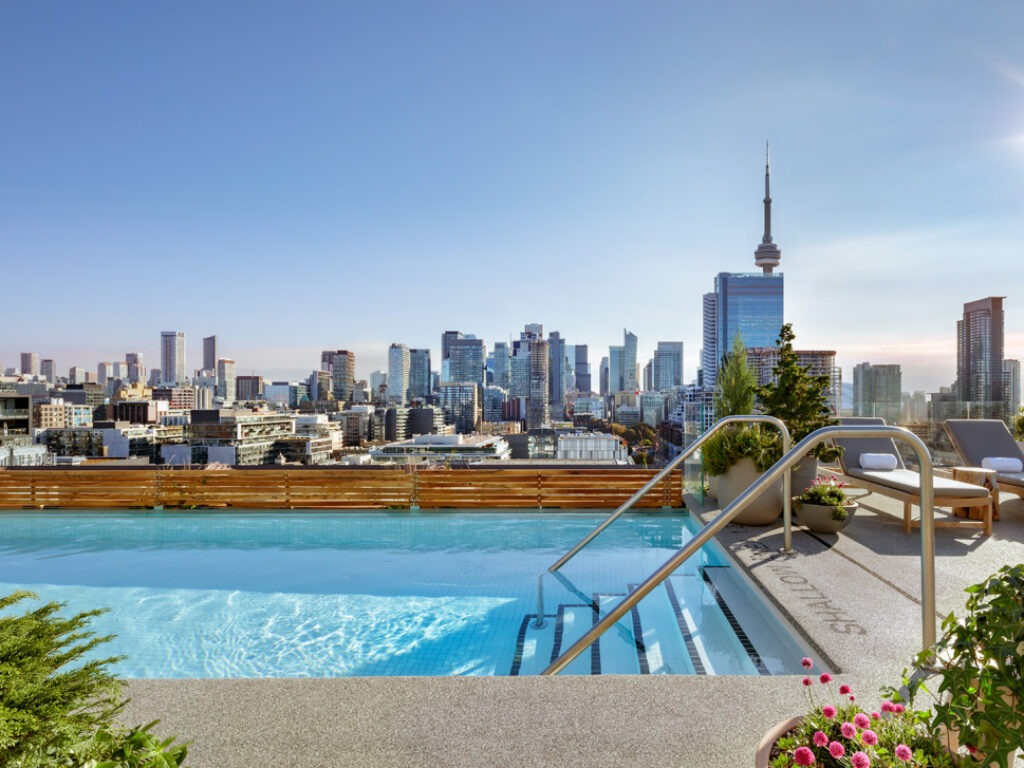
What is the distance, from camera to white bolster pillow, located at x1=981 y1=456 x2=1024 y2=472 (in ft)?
17.5

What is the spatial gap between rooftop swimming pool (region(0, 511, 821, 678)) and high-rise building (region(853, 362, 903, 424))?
3693mm

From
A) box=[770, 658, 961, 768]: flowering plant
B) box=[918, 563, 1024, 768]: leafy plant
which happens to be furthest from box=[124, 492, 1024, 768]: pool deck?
box=[918, 563, 1024, 768]: leafy plant

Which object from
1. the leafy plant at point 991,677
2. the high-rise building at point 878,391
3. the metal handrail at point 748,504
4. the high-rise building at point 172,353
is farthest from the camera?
the high-rise building at point 172,353

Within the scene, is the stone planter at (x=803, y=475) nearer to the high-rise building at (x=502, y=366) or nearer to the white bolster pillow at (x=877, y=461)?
the white bolster pillow at (x=877, y=461)

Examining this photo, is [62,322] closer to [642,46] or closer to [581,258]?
[581,258]

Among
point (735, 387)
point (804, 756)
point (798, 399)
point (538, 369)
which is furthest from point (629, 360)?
point (804, 756)

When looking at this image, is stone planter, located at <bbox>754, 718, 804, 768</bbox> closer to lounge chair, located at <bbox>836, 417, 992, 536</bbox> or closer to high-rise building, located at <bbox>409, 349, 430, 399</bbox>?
lounge chair, located at <bbox>836, 417, 992, 536</bbox>

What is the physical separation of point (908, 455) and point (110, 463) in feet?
35.5

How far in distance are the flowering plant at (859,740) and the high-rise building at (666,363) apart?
2310 inches

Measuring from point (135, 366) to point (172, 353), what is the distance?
53.7 feet

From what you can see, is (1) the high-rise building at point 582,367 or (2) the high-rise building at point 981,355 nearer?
(2) the high-rise building at point 981,355

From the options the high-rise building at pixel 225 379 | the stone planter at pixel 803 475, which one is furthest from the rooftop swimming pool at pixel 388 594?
the high-rise building at pixel 225 379

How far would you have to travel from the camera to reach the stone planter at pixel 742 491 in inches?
182

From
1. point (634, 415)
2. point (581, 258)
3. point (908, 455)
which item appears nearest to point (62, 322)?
point (581, 258)
